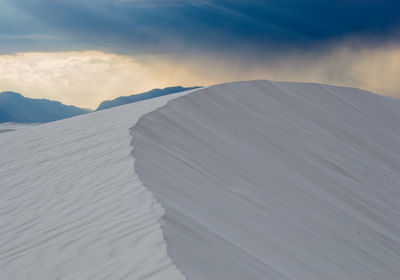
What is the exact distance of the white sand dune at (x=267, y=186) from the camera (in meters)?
4.53

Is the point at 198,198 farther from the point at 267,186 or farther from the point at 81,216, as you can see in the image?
the point at 267,186

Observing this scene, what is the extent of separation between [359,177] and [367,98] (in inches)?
377

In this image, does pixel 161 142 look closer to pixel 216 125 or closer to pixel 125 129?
pixel 125 129

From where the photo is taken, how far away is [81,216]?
482 cm

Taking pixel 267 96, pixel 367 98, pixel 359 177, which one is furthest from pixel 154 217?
pixel 367 98

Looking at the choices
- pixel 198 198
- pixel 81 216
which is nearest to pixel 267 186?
Result: pixel 198 198

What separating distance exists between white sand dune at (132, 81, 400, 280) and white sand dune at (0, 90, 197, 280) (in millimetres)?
203

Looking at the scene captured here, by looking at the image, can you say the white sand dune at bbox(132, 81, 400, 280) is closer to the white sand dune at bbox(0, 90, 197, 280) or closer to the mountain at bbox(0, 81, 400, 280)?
the mountain at bbox(0, 81, 400, 280)

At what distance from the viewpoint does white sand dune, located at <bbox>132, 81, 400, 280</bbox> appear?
14.9 feet

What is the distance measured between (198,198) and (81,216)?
1337 millimetres

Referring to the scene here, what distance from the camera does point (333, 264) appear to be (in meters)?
5.66

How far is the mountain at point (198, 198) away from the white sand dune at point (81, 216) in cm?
2

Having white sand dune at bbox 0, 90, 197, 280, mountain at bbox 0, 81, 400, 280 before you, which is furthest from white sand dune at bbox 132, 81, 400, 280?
white sand dune at bbox 0, 90, 197, 280

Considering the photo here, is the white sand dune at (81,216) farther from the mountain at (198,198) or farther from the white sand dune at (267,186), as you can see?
the white sand dune at (267,186)
